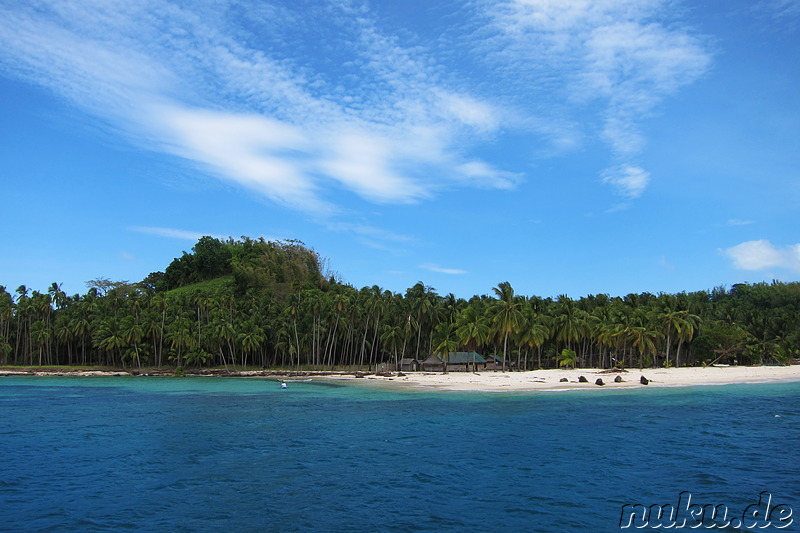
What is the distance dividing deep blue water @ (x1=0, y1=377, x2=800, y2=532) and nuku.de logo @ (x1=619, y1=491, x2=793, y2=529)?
34cm

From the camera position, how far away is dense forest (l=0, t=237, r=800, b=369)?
8475 centimetres

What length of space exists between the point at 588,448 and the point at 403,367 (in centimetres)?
6678

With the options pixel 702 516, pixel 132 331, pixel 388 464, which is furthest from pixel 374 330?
pixel 702 516

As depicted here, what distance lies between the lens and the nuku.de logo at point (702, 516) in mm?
15945

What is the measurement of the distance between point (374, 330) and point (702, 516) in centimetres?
8317

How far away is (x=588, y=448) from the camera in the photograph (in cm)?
2631

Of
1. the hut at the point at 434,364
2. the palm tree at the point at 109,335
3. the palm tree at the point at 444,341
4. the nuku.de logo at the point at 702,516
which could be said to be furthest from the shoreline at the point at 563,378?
the nuku.de logo at the point at 702,516

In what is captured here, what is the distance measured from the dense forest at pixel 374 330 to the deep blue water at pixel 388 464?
4085cm

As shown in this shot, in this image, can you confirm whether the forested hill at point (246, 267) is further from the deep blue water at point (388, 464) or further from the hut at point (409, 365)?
the deep blue water at point (388, 464)

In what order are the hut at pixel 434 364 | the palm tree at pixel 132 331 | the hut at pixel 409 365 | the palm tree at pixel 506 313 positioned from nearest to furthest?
the palm tree at pixel 506 313
the hut at pixel 434 364
the hut at pixel 409 365
the palm tree at pixel 132 331

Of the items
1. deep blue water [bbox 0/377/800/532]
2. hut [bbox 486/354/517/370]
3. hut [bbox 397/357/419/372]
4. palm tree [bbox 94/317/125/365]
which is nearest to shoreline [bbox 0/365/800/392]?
hut [bbox 397/357/419/372]

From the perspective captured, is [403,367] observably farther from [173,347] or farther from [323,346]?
[173,347]

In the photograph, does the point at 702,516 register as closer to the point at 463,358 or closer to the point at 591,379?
the point at 591,379

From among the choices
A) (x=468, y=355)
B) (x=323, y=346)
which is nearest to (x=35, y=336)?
(x=323, y=346)
